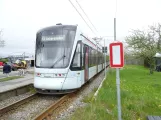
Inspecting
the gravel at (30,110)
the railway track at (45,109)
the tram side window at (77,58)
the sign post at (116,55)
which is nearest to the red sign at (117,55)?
the sign post at (116,55)

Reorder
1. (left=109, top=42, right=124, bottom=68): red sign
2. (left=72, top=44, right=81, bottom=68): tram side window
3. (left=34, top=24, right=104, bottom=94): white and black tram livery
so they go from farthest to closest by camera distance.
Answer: (left=72, top=44, right=81, bottom=68): tram side window → (left=34, top=24, right=104, bottom=94): white and black tram livery → (left=109, top=42, right=124, bottom=68): red sign

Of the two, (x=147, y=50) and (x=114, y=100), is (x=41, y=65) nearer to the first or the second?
(x=114, y=100)

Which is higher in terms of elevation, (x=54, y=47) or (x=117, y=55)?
(x=54, y=47)

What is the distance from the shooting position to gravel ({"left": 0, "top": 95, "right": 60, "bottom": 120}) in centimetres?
786

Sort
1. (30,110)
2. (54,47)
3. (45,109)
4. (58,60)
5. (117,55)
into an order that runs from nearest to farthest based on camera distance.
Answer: (117,55)
(45,109)
(30,110)
(58,60)
(54,47)

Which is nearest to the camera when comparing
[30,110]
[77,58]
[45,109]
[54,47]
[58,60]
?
[45,109]

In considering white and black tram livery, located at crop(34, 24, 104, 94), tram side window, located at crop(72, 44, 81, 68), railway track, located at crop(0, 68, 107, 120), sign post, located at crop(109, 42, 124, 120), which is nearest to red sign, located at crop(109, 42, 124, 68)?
sign post, located at crop(109, 42, 124, 120)

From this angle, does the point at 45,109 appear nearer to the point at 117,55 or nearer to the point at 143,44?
the point at 117,55

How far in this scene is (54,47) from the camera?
11.7 m

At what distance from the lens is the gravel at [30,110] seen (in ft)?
25.8

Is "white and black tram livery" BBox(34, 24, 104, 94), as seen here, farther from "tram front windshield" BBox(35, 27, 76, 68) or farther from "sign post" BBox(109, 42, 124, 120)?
"sign post" BBox(109, 42, 124, 120)

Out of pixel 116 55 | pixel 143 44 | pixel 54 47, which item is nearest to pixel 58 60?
pixel 54 47

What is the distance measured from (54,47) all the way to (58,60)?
706 millimetres

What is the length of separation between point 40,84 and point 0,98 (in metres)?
1.88
